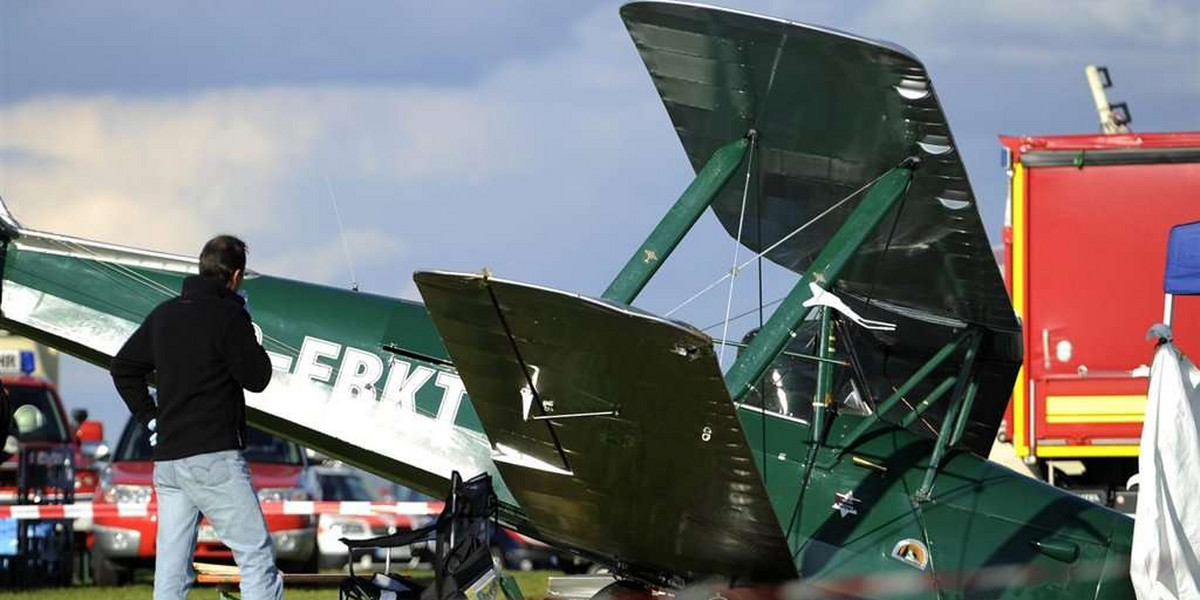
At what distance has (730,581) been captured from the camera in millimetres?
7668

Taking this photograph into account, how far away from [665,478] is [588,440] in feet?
1.19

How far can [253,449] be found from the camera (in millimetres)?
16547

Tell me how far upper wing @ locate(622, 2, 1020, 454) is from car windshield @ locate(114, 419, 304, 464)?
28.6 feet

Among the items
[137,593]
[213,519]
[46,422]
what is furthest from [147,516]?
[213,519]

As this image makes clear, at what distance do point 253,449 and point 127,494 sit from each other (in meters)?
1.39

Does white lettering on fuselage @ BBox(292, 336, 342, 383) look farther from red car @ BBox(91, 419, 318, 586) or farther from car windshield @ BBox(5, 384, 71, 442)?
car windshield @ BBox(5, 384, 71, 442)

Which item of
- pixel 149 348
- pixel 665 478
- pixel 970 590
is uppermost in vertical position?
pixel 149 348

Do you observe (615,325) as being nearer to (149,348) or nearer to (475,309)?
(475,309)

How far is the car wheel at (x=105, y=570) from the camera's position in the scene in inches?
594

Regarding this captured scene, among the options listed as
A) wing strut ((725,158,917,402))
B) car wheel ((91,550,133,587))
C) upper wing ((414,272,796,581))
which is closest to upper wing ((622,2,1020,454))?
wing strut ((725,158,917,402))

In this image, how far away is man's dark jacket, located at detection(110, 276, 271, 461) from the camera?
6.37 metres

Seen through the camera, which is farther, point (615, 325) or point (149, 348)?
point (149, 348)

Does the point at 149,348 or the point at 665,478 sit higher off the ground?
the point at 149,348

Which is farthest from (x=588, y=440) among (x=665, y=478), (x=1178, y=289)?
(x=1178, y=289)
